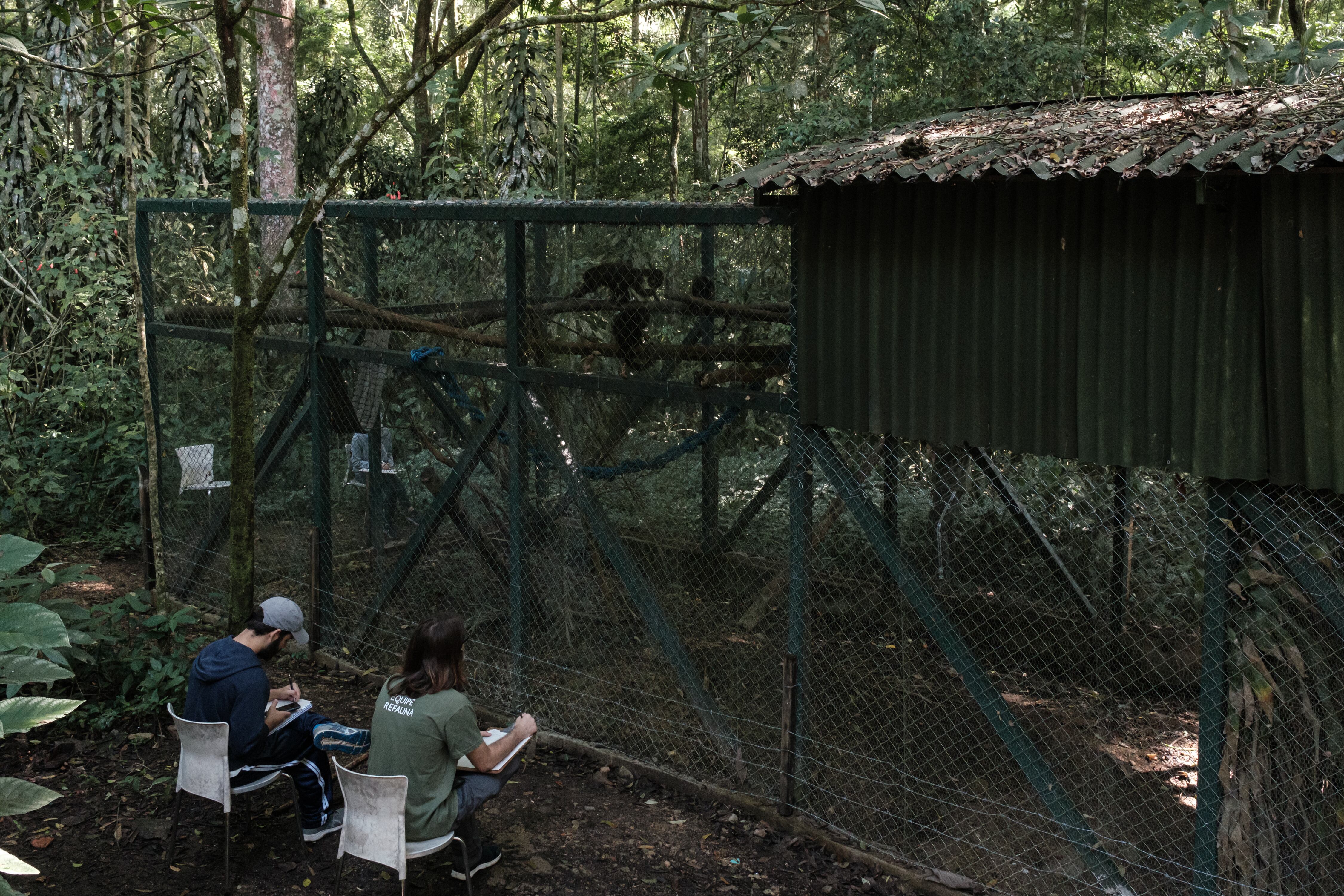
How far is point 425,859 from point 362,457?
9.65ft

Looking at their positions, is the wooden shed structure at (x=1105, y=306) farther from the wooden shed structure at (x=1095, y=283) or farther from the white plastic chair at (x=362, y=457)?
the white plastic chair at (x=362, y=457)

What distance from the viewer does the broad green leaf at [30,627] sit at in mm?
2721

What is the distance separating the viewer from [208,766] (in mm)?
4266

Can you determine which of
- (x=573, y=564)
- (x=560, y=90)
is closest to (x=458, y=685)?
(x=573, y=564)

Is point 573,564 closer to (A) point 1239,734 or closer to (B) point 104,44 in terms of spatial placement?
(A) point 1239,734

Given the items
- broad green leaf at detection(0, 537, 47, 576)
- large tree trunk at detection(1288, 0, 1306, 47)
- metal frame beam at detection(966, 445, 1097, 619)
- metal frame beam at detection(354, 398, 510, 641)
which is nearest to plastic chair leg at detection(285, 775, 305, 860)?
broad green leaf at detection(0, 537, 47, 576)

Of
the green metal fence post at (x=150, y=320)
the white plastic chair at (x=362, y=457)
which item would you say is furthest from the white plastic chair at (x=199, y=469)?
the white plastic chair at (x=362, y=457)

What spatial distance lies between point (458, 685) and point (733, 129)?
19243 millimetres

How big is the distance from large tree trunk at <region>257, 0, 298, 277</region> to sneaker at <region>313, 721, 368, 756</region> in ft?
29.5

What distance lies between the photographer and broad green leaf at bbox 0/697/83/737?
7.52 feet

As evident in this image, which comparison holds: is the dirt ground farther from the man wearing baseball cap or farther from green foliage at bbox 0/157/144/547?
green foliage at bbox 0/157/144/547

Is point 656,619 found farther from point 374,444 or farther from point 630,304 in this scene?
point 374,444

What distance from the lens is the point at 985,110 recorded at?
5.18 metres

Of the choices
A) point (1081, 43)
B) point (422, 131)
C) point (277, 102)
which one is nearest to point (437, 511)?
point (277, 102)
